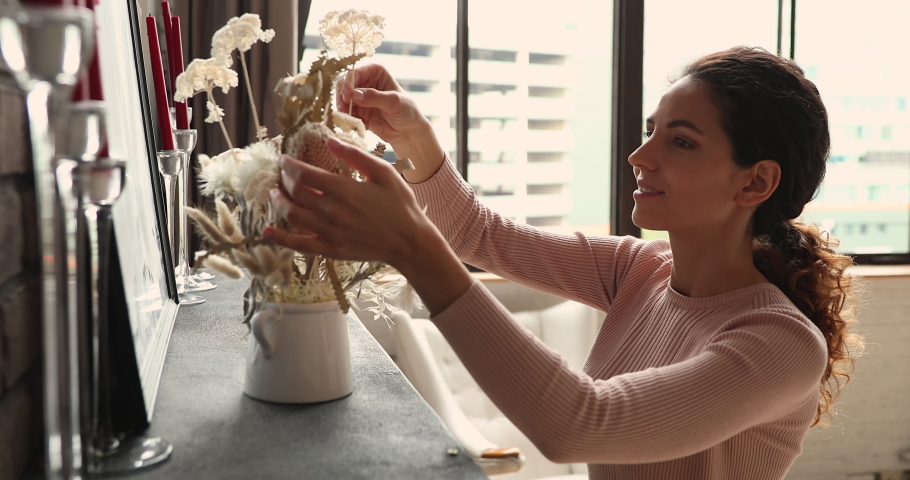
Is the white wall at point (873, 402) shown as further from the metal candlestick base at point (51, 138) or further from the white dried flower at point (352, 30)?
the metal candlestick base at point (51, 138)

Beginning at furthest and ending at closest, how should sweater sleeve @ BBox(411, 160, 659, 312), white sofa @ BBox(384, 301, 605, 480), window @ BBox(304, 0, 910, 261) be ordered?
window @ BBox(304, 0, 910, 261), white sofa @ BBox(384, 301, 605, 480), sweater sleeve @ BBox(411, 160, 659, 312)

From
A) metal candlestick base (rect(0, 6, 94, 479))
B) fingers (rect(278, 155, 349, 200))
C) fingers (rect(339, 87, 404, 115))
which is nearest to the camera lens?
metal candlestick base (rect(0, 6, 94, 479))

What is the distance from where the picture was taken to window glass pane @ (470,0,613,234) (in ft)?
10.7

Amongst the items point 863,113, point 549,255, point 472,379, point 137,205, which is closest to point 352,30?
point 137,205

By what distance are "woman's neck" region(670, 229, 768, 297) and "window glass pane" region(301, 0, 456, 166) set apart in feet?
6.12

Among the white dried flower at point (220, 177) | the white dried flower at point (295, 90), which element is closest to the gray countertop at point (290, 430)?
the white dried flower at point (220, 177)

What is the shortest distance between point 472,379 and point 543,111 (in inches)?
61.1

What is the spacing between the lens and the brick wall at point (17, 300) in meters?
0.53

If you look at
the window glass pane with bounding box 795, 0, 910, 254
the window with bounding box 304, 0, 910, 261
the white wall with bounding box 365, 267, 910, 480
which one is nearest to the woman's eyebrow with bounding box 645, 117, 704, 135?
the window with bounding box 304, 0, 910, 261

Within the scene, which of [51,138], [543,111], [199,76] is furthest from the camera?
[543,111]

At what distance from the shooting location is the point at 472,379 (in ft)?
7.80

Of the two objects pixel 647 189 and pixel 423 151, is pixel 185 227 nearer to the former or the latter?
pixel 423 151

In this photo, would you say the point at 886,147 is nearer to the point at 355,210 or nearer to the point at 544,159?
the point at 544,159

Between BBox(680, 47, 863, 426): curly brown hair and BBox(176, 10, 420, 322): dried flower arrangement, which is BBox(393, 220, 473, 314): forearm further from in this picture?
BBox(680, 47, 863, 426): curly brown hair
